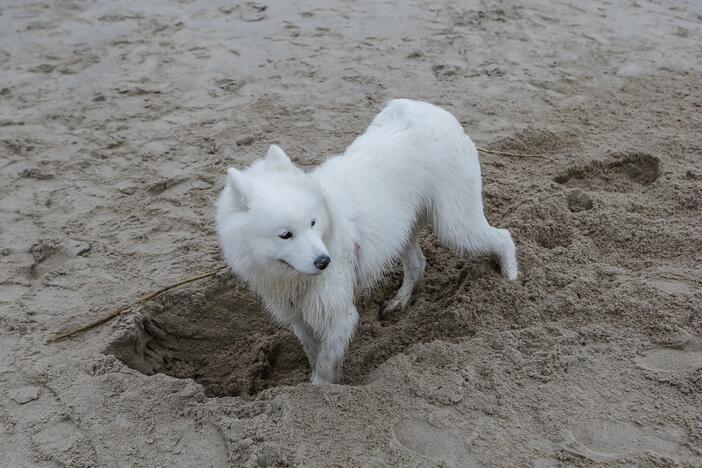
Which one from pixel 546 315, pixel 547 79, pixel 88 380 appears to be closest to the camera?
pixel 88 380

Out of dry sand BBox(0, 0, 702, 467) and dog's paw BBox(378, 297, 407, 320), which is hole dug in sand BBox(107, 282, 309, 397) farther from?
dog's paw BBox(378, 297, 407, 320)

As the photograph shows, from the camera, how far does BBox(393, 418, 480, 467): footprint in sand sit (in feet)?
9.14

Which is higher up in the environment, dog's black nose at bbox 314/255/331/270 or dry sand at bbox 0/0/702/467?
dog's black nose at bbox 314/255/331/270

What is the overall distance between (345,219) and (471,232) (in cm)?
87

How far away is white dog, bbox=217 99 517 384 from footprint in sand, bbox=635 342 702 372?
932 mm

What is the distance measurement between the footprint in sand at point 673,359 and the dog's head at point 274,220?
1584 millimetres

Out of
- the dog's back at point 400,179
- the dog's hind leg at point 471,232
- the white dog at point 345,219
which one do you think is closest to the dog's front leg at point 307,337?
the white dog at point 345,219

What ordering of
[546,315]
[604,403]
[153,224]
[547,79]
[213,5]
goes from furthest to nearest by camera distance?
[213,5]
[547,79]
[153,224]
[546,315]
[604,403]

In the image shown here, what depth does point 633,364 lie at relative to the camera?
313cm

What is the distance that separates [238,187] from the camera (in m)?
3.03

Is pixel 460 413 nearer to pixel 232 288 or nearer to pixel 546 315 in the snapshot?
pixel 546 315

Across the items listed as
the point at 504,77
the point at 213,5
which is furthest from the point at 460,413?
the point at 213,5

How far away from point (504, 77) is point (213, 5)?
366 centimetres

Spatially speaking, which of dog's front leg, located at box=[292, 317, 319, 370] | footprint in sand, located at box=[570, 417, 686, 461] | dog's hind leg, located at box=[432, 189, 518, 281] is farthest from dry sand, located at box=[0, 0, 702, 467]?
dog's front leg, located at box=[292, 317, 319, 370]
